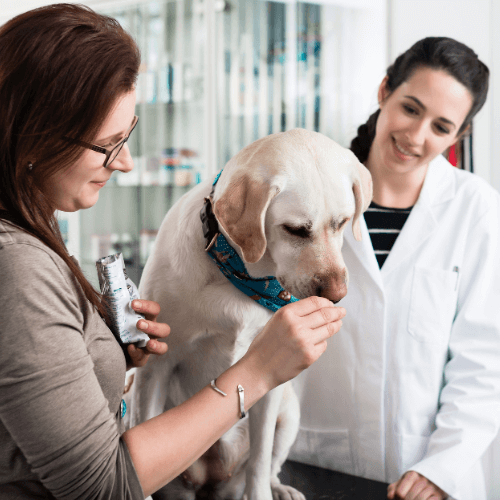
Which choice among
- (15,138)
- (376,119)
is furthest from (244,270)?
(376,119)

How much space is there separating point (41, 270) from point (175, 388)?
575mm

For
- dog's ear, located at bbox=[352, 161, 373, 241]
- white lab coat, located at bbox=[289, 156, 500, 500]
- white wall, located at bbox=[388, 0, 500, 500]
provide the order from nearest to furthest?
1. dog's ear, located at bbox=[352, 161, 373, 241]
2. white lab coat, located at bbox=[289, 156, 500, 500]
3. white wall, located at bbox=[388, 0, 500, 500]

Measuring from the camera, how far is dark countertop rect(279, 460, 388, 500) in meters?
0.92

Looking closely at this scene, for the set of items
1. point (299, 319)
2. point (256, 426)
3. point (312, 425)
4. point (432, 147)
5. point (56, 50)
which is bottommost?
point (312, 425)

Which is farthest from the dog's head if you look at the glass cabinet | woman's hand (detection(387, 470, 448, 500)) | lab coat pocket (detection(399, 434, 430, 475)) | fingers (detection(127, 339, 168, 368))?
the glass cabinet

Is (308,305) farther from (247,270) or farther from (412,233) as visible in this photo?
(412,233)

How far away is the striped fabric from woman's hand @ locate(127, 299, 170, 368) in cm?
66

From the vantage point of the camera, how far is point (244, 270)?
2.74 ft

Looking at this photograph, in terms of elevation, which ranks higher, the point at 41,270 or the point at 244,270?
the point at 41,270

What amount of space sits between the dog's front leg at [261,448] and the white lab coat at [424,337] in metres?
0.33

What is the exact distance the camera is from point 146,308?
2.49 feet

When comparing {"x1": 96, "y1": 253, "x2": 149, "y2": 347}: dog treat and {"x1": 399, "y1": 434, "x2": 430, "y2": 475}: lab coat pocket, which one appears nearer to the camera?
{"x1": 96, "y1": 253, "x2": 149, "y2": 347}: dog treat

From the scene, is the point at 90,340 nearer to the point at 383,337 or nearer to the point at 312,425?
the point at 383,337

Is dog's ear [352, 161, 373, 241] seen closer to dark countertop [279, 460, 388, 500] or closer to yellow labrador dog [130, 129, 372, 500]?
yellow labrador dog [130, 129, 372, 500]
